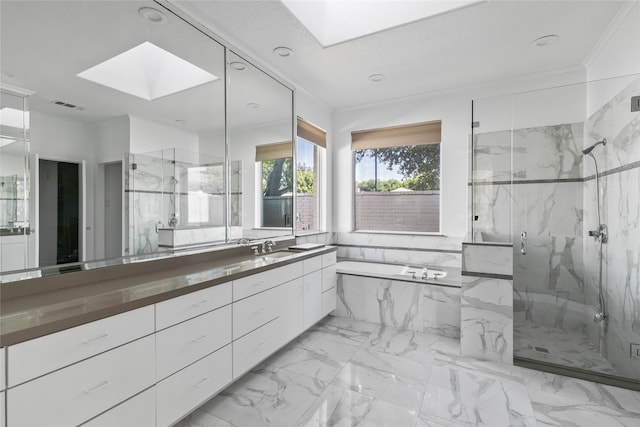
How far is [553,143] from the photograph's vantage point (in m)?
2.54

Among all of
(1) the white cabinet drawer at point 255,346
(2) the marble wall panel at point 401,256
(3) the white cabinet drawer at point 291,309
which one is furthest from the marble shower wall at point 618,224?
(1) the white cabinet drawer at point 255,346

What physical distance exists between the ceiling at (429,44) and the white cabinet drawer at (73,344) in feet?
6.60

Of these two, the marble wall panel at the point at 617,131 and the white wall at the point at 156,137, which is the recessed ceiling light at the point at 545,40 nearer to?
the marble wall panel at the point at 617,131

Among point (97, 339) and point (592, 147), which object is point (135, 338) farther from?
point (592, 147)

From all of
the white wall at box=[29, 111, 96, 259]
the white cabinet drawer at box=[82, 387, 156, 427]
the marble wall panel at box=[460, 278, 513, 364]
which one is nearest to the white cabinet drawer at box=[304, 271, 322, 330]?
the marble wall panel at box=[460, 278, 513, 364]

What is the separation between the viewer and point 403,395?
1956 mm

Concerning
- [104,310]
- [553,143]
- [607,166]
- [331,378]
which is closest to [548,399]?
[331,378]

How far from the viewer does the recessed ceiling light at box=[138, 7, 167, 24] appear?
186 centimetres

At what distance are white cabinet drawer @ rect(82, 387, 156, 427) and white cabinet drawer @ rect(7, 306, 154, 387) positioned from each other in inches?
10.4

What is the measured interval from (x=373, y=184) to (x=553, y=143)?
202 centimetres

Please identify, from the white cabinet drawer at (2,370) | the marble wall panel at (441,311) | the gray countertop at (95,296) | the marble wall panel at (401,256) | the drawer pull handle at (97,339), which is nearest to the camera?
the white cabinet drawer at (2,370)

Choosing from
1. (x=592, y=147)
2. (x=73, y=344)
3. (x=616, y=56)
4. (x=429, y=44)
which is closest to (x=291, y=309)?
(x=73, y=344)

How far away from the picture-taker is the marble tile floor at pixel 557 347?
2221 mm

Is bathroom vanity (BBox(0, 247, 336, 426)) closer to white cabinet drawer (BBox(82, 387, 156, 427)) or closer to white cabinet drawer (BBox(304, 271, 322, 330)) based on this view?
white cabinet drawer (BBox(82, 387, 156, 427))
